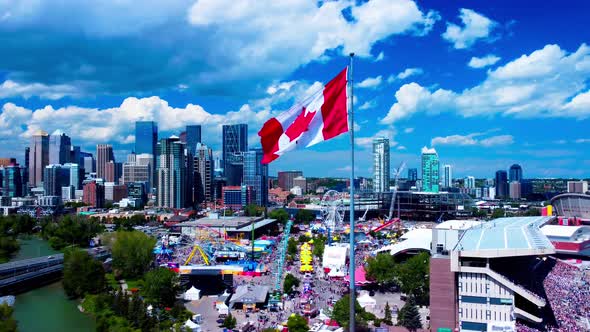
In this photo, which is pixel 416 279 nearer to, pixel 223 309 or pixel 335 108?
pixel 223 309

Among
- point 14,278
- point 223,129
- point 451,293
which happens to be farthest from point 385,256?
point 223,129

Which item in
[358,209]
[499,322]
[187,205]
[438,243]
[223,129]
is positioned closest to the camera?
[499,322]

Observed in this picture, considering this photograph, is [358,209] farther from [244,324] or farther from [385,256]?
[244,324]

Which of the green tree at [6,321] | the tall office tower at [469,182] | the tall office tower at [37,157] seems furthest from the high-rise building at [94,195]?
the tall office tower at [469,182]

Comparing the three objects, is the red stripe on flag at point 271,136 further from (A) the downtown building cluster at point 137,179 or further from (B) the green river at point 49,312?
(A) the downtown building cluster at point 137,179

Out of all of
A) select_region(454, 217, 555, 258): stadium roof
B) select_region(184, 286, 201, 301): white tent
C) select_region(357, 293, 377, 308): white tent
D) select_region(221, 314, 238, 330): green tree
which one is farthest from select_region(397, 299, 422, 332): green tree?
select_region(184, 286, 201, 301): white tent

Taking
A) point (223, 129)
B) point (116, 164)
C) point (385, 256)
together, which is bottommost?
point (385, 256)

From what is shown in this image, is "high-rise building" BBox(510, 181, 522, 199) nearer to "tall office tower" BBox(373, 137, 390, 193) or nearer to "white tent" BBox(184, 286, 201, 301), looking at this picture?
"tall office tower" BBox(373, 137, 390, 193)

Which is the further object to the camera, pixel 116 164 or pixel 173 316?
pixel 116 164
